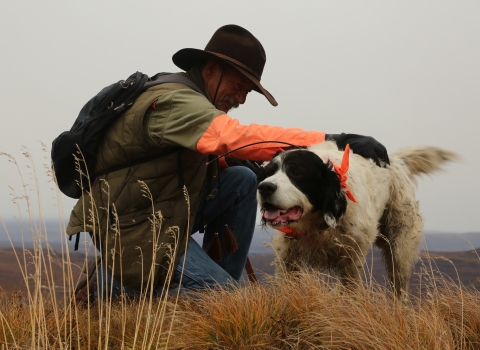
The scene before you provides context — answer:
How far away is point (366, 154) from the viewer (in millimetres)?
4641

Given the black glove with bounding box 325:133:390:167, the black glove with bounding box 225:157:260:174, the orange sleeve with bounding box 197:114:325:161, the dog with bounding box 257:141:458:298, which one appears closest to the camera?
the orange sleeve with bounding box 197:114:325:161

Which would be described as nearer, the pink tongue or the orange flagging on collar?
the pink tongue

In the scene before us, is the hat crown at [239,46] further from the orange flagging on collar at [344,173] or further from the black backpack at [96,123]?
the orange flagging on collar at [344,173]

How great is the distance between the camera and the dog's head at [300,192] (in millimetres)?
3678

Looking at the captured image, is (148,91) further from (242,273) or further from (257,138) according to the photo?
(242,273)

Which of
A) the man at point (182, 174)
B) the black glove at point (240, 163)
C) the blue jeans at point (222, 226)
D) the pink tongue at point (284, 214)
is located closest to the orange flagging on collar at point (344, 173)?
the man at point (182, 174)

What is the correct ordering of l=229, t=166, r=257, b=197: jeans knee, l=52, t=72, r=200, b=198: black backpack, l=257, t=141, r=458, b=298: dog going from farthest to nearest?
l=229, t=166, r=257, b=197: jeans knee
l=257, t=141, r=458, b=298: dog
l=52, t=72, r=200, b=198: black backpack

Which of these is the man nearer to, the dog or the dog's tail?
the dog

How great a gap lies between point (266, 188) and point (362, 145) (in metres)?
1.35

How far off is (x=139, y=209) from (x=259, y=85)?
3.94ft

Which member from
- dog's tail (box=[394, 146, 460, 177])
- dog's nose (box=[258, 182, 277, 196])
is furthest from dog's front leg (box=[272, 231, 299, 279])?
dog's tail (box=[394, 146, 460, 177])

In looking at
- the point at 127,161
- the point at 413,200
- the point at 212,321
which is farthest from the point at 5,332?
the point at 413,200

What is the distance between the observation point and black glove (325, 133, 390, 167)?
15.1ft

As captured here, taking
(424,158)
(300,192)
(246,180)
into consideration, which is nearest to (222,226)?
(246,180)
